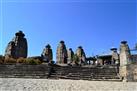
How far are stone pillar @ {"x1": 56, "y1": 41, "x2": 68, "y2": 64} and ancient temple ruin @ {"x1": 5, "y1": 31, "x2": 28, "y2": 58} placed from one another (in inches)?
227

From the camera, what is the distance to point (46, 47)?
167 feet

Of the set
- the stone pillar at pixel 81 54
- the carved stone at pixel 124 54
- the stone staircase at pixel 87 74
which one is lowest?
the stone staircase at pixel 87 74

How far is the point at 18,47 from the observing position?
46.9 m

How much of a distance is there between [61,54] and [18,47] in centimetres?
756

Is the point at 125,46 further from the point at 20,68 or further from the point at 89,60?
the point at 89,60

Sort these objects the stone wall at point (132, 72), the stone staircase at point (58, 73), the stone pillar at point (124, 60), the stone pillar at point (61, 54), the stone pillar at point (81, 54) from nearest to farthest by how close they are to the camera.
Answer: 1. the stone wall at point (132, 72)
2. the stone pillar at point (124, 60)
3. the stone staircase at point (58, 73)
4. the stone pillar at point (61, 54)
5. the stone pillar at point (81, 54)

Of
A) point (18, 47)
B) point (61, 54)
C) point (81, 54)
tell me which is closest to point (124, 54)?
point (61, 54)

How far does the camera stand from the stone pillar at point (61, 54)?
155 ft

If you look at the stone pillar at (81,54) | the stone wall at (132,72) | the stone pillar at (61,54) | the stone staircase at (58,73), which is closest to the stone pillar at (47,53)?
the stone pillar at (61,54)

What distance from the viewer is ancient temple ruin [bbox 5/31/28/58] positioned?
46.3 meters

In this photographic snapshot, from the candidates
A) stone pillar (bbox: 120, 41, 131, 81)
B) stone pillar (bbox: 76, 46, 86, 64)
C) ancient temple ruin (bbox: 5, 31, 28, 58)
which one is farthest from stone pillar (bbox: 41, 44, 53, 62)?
stone pillar (bbox: 120, 41, 131, 81)

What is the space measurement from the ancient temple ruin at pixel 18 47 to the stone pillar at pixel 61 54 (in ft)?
18.9

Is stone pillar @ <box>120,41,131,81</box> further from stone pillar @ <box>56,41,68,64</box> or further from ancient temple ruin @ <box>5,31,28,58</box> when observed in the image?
ancient temple ruin @ <box>5,31,28,58</box>

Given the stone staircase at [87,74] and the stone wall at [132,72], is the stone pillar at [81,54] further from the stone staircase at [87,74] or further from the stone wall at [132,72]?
the stone wall at [132,72]
